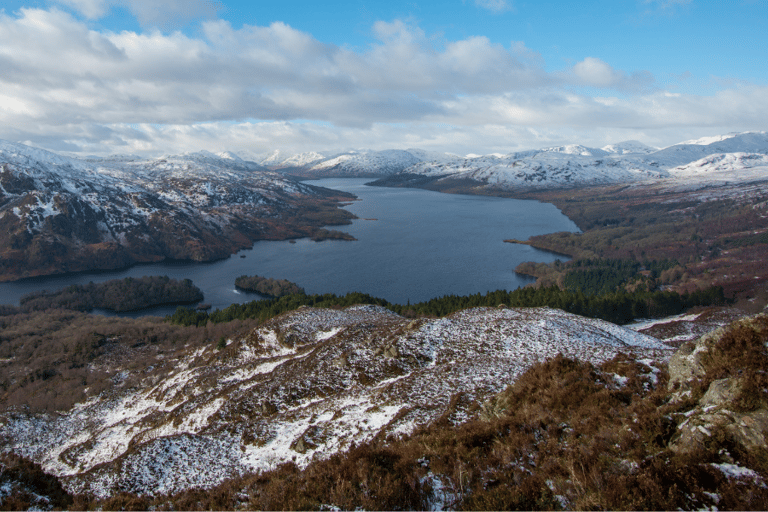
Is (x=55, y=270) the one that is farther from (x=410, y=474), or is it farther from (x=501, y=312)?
(x=410, y=474)

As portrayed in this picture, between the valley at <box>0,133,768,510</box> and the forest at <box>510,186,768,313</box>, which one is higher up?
the valley at <box>0,133,768,510</box>

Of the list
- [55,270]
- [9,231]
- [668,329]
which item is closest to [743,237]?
[668,329]

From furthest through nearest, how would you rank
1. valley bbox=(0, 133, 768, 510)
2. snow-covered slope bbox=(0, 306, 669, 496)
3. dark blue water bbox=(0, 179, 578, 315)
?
dark blue water bbox=(0, 179, 578, 315)
snow-covered slope bbox=(0, 306, 669, 496)
valley bbox=(0, 133, 768, 510)

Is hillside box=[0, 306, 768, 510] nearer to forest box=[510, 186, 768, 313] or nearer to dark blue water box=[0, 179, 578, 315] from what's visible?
forest box=[510, 186, 768, 313]

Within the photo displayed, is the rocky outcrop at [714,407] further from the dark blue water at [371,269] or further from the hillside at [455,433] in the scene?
the dark blue water at [371,269]

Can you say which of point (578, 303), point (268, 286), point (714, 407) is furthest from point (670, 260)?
point (714, 407)

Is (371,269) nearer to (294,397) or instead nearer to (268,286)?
(268,286)

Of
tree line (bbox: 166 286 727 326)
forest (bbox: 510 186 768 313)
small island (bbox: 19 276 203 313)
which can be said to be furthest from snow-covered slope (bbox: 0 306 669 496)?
small island (bbox: 19 276 203 313)
